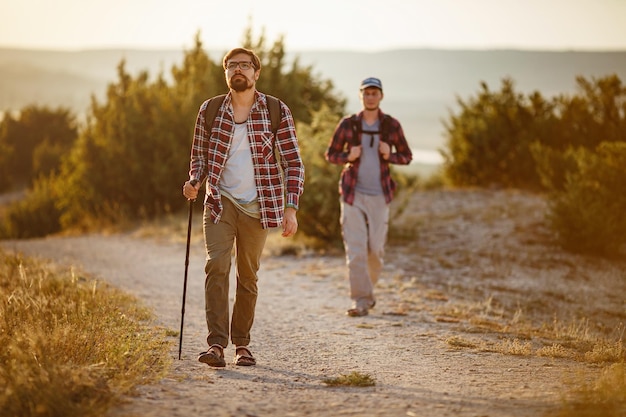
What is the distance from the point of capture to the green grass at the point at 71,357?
4.50m

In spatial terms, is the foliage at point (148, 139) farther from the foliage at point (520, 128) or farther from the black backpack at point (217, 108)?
the black backpack at point (217, 108)

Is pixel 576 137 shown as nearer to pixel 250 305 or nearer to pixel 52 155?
pixel 250 305

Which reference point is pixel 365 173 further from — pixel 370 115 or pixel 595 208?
pixel 595 208

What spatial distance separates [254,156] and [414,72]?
82.9 meters

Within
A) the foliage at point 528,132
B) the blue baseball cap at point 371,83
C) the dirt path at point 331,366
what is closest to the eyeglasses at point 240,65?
the dirt path at point 331,366

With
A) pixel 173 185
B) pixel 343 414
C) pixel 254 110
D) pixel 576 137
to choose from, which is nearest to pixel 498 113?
pixel 576 137

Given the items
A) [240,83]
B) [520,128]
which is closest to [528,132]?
[520,128]

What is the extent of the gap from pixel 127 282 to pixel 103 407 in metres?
7.09

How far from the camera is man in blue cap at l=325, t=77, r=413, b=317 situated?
9.00 metres

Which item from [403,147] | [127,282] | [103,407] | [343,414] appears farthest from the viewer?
[127,282]

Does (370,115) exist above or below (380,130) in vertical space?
above

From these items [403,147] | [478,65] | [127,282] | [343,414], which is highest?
[478,65]

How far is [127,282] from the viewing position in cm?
1148

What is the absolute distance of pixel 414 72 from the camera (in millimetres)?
87375
